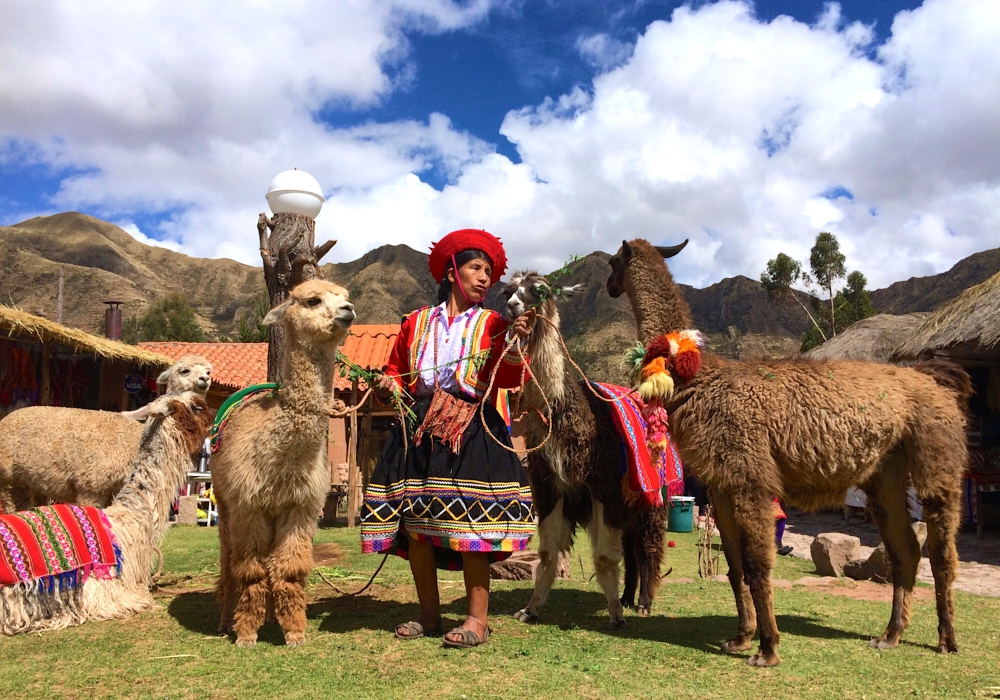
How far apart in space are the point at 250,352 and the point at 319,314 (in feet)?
50.7

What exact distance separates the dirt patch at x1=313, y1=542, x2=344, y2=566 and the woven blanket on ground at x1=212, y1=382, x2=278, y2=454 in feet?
10.1

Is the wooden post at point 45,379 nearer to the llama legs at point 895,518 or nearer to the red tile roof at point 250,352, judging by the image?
the red tile roof at point 250,352

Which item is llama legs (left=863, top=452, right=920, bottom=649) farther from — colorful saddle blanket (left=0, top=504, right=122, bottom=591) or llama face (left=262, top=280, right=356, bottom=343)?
colorful saddle blanket (left=0, top=504, right=122, bottom=591)

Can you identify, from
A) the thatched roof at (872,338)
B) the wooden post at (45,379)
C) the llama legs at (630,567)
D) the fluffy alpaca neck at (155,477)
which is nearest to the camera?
the fluffy alpaca neck at (155,477)

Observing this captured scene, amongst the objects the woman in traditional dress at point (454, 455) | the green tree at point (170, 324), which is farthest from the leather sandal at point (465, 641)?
the green tree at point (170, 324)

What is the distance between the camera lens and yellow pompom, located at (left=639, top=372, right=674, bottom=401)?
382 centimetres

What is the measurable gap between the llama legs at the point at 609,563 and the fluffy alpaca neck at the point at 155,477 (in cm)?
306

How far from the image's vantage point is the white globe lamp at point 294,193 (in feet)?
17.7

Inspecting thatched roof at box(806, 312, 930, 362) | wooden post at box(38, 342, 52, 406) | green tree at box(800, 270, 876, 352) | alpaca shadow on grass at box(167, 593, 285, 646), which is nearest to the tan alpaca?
alpaca shadow on grass at box(167, 593, 285, 646)

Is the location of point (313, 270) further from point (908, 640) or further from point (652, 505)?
point (908, 640)

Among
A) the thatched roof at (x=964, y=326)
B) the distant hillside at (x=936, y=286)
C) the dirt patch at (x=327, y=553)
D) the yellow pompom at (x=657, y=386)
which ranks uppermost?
the distant hillside at (x=936, y=286)

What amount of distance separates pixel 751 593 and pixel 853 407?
3.79 feet

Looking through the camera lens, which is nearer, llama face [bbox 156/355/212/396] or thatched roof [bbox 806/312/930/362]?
llama face [bbox 156/355/212/396]

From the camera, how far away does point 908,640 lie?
3.91 meters
